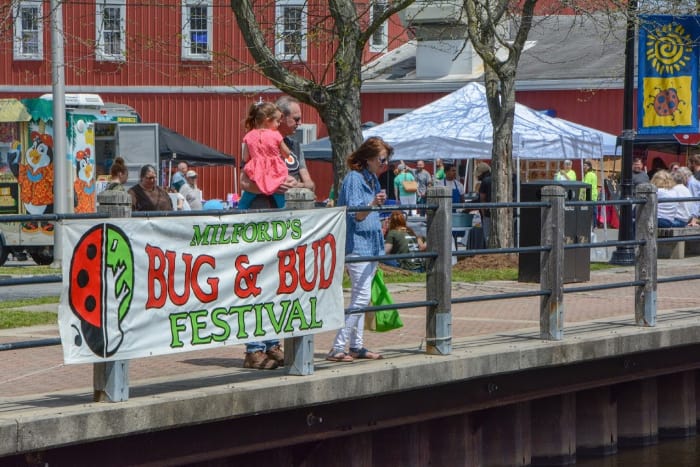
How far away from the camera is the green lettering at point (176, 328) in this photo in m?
7.68

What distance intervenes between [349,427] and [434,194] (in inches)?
66.6

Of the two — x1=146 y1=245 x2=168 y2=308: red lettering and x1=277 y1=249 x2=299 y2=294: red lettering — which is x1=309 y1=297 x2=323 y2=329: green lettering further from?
x1=146 y1=245 x2=168 y2=308: red lettering

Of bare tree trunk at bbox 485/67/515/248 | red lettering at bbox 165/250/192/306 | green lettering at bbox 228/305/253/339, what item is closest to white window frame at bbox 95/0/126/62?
bare tree trunk at bbox 485/67/515/248

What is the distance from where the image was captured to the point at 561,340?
1045 cm

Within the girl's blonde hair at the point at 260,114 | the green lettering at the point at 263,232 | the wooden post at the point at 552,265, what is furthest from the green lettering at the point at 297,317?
the wooden post at the point at 552,265

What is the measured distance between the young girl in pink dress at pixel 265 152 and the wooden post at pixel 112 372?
6.10ft

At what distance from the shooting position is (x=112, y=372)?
7.36 metres

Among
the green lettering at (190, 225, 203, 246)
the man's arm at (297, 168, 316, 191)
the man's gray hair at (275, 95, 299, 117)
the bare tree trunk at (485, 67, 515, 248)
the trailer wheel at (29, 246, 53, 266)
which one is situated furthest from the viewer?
the trailer wheel at (29, 246, 53, 266)

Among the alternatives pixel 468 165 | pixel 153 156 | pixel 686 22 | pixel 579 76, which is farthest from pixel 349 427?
pixel 579 76

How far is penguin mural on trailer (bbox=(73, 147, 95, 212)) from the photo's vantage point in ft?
84.3

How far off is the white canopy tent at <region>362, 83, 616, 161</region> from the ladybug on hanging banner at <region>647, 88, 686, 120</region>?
14.9 feet

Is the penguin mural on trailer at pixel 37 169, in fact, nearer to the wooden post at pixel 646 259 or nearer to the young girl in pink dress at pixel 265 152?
the wooden post at pixel 646 259

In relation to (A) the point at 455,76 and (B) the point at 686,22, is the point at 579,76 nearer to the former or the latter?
(A) the point at 455,76

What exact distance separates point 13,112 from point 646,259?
16004 mm
